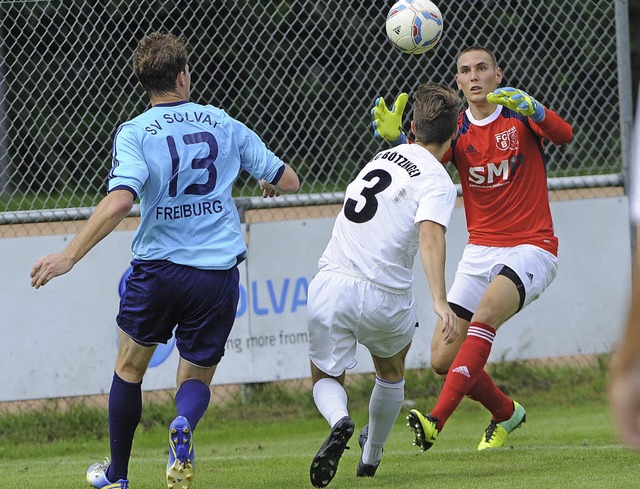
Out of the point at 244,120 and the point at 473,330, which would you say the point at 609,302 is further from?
Result: the point at 244,120

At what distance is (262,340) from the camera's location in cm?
729

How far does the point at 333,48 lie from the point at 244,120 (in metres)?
0.84

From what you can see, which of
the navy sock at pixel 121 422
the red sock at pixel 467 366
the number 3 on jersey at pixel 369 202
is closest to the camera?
the navy sock at pixel 121 422

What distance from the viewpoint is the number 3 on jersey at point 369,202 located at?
4.89 meters

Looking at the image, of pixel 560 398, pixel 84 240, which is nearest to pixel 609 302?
pixel 560 398

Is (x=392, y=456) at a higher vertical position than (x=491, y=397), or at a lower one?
lower

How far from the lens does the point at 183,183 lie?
4484 mm

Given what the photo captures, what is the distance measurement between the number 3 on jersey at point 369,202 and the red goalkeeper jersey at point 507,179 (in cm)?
123

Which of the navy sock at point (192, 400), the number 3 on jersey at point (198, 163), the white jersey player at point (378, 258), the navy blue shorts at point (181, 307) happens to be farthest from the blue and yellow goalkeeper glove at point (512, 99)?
the navy sock at point (192, 400)

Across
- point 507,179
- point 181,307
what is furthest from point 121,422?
point 507,179

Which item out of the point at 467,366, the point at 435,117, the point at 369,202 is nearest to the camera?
the point at 369,202

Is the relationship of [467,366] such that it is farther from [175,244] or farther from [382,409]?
[175,244]

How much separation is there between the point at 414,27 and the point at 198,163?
2.04 meters

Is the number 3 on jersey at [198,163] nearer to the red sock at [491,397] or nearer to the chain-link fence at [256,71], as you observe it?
the red sock at [491,397]
